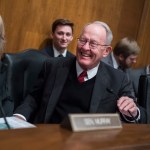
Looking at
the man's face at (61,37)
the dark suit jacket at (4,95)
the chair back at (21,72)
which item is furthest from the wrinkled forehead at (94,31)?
the man's face at (61,37)

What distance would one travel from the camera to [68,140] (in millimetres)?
1033

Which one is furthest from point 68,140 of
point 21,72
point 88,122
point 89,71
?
point 21,72

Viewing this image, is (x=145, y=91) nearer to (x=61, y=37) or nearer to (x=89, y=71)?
(x=89, y=71)

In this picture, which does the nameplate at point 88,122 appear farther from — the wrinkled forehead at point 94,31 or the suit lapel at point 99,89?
the wrinkled forehead at point 94,31

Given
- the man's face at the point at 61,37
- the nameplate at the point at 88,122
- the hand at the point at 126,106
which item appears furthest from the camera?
the man's face at the point at 61,37

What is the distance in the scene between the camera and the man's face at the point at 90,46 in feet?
7.82

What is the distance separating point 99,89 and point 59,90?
0.25 meters

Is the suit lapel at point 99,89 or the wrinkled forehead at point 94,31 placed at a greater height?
the wrinkled forehead at point 94,31

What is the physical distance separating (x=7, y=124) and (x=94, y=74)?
43.7 inches

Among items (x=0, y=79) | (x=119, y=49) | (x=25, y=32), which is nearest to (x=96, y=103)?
(x=0, y=79)

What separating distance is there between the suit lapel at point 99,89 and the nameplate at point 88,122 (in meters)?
0.97

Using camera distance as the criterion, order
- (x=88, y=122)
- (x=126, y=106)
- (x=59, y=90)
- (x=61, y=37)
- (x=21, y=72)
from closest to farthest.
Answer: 1. (x=88, y=122)
2. (x=126, y=106)
3. (x=59, y=90)
4. (x=21, y=72)
5. (x=61, y=37)

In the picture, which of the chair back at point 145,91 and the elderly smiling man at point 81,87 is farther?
the chair back at point 145,91

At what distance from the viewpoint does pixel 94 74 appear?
2.39m
